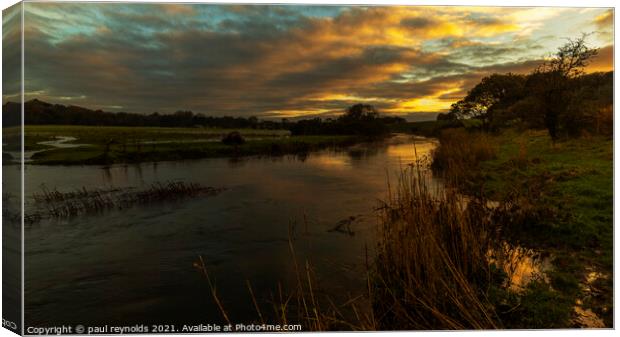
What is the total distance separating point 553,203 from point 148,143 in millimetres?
4538

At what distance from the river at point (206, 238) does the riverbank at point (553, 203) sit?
63cm

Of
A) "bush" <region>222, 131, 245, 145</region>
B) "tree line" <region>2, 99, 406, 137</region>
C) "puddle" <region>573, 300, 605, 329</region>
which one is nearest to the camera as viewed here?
"puddle" <region>573, 300, 605, 329</region>

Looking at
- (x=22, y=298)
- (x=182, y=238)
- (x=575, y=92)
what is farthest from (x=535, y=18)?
(x=22, y=298)

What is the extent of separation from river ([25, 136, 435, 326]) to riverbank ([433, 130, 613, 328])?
2.06 feet

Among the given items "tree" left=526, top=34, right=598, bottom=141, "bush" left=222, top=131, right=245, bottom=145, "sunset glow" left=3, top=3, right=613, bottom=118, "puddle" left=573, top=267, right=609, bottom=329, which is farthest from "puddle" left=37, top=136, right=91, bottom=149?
"puddle" left=573, top=267, right=609, bottom=329

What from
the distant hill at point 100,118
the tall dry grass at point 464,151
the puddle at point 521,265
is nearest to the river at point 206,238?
the tall dry grass at point 464,151

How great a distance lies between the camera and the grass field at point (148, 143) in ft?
14.9

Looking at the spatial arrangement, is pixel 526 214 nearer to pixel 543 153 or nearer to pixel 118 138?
pixel 543 153

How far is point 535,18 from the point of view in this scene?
4754mm

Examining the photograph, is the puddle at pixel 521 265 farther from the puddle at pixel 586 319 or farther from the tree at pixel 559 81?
the tree at pixel 559 81

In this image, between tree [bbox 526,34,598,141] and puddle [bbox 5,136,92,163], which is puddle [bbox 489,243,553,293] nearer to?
tree [bbox 526,34,598,141]

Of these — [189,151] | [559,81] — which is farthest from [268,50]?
[559,81]

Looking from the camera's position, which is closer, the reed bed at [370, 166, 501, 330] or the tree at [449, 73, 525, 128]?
the reed bed at [370, 166, 501, 330]

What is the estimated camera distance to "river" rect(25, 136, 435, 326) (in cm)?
442
